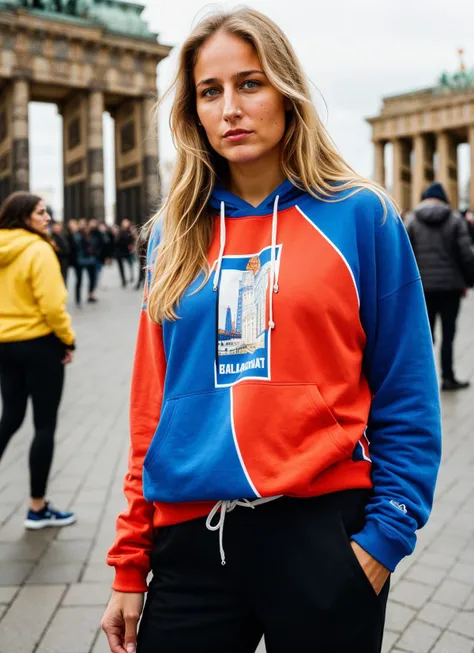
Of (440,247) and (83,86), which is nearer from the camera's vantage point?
(440,247)

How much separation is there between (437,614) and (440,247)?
17.3ft

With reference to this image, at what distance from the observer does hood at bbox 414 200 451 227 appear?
26.8 ft

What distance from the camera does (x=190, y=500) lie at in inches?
63.8

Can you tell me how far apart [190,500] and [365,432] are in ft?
1.38

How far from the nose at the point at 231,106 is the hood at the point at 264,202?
19cm

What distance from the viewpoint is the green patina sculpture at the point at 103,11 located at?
45969 mm

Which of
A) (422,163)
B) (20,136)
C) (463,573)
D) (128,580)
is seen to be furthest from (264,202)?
(422,163)

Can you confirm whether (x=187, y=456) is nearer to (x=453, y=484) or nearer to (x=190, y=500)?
(x=190, y=500)

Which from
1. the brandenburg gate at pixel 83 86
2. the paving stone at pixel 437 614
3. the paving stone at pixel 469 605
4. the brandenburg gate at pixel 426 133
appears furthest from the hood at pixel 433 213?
the brandenburg gate at pixel 426 133

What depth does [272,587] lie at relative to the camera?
1.57m

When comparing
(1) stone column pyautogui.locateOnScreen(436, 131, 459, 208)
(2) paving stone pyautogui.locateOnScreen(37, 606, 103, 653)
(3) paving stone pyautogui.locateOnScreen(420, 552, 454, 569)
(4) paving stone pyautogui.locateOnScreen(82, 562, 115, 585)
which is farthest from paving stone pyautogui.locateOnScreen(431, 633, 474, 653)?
(1) stone column pyautogui.locateOnScreen(436, 131, 459, 208)

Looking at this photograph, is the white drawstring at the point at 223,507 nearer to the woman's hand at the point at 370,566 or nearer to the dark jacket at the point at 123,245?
the woman's hand at the point at 370,566

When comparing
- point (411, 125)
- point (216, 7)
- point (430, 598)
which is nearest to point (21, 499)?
point (430, 598)

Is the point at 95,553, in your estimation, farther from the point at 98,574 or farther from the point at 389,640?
the point at 389,640
